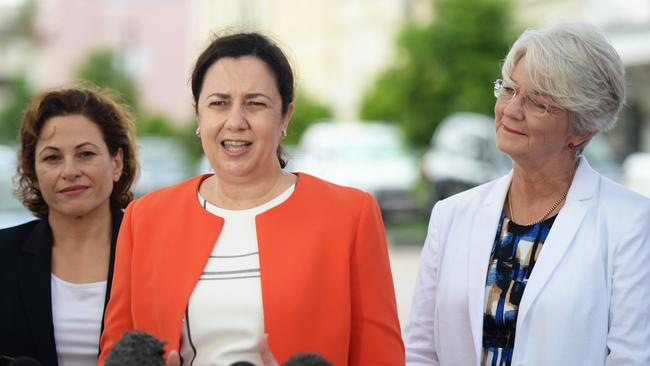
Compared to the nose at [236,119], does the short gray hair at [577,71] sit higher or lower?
higher

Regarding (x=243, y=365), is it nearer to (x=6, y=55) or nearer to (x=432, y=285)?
(x=432, y=285)

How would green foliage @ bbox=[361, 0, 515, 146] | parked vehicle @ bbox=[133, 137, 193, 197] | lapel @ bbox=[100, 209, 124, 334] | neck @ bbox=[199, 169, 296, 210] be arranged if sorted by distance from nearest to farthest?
1. neck @ bbox=[199, 169, 296, 210]
2. lapel @ bbox=[100, 209, 124, 334]
3. green foliage @ bbox=[361, 0, 515, 146]
4. parked vehicle @ bbox=[133, 137, 193, 197]

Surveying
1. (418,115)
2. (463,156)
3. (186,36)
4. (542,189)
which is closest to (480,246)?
(542,189)

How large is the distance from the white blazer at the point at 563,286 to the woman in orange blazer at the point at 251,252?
17.9 inches

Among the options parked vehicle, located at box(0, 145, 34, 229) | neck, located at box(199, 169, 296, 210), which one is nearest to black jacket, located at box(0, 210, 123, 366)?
neck, located at box(199, 169, 296, 210)

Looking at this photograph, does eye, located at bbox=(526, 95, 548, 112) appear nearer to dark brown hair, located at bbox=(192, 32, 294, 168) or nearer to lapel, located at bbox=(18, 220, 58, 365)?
dark brown hair, located at bbox=(192, 32, 294, 168)

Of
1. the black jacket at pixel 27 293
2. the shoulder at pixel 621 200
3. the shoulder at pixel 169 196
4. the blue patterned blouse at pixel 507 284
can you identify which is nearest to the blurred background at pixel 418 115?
the shoulder at pixel 169 196

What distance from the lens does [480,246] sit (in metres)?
3.97

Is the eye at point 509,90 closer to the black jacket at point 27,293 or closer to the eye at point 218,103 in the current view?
the eye at point 218,103

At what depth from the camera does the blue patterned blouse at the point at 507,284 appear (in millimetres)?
3832

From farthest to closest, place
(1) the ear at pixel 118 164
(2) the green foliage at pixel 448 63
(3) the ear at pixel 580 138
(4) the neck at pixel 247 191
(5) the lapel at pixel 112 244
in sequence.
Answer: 1. (2) the green foliage at pixel 448 63
2. (1) the ear at pixel 118 164
3. (5) the lapel at pixel 112 244
4. (3) the ear at pixel 580 138
5. (4) the neck at pixel 247 191

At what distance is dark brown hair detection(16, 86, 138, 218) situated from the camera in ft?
13.8

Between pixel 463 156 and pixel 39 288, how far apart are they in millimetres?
17847

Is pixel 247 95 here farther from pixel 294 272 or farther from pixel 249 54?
pixel 294 272
